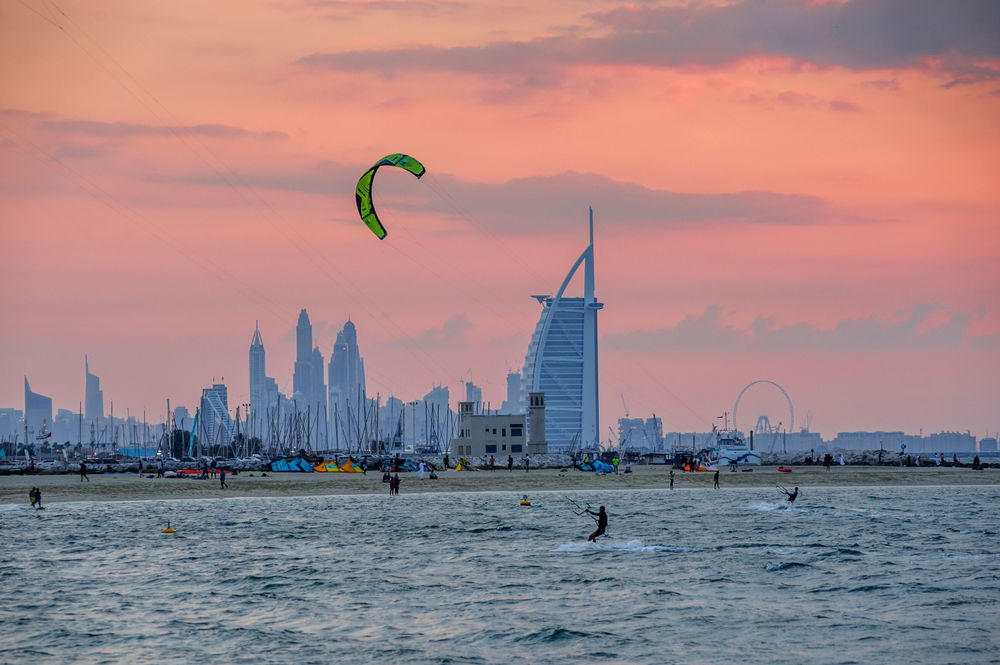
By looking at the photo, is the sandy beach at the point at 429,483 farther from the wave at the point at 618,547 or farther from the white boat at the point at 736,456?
the wave at the point at 618,547

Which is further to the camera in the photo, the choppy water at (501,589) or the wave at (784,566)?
the wave at (784,566)

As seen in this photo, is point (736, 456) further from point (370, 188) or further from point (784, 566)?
point (784, 566)

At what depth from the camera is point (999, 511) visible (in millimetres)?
56344

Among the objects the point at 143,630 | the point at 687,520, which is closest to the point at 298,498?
the point at 687,520

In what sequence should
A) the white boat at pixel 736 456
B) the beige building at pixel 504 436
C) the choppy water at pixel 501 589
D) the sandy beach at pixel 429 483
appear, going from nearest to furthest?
the choppy water at pixel 501 589 → the sandy beach at pixel 429 483 → the white boat at pixel 736 456 → the beige building at pixel 504 436

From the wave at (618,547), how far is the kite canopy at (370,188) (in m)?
20.1

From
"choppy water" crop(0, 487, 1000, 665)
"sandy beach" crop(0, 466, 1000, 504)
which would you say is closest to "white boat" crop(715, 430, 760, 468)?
"sandy beach" crop(0, 466, 1000, 504)

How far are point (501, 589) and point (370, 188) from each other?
29919 millimetres

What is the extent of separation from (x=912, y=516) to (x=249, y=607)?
33683 millimetres

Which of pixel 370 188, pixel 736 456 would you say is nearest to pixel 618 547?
pixel 370 188

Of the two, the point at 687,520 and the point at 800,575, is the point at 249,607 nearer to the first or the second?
the point at 800,575

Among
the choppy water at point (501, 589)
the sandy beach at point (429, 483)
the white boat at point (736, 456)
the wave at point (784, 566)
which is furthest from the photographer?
the white boat at point (736, 456)

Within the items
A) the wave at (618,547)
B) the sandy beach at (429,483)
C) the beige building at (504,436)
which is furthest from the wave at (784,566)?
the beige building at (504,436)

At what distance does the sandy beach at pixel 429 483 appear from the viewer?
68375 mm
